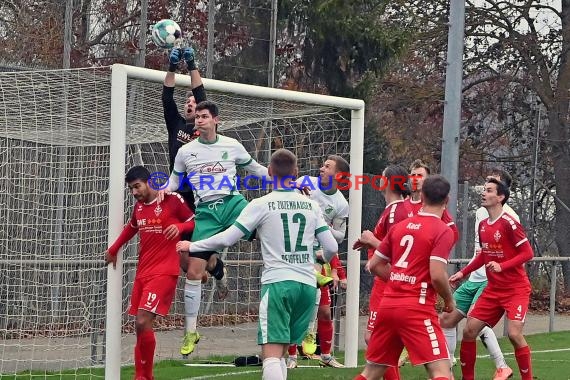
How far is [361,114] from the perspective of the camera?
12.3 meters

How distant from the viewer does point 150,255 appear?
32.2 feet

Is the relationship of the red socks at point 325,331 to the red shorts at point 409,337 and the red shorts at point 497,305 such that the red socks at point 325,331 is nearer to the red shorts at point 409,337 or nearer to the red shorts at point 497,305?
the red shorts at point 497,305

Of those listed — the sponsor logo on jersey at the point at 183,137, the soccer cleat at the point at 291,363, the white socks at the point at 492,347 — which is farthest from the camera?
the soccer cleat at the point at 291,363

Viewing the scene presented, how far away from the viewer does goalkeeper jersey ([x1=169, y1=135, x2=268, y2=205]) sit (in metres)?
9.62

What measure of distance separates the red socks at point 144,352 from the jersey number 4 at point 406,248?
2.85 metres

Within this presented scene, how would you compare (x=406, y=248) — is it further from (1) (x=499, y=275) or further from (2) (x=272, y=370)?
(1) (x=499, y=275)

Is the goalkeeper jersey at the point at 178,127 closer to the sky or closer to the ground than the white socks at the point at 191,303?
closer to the sky

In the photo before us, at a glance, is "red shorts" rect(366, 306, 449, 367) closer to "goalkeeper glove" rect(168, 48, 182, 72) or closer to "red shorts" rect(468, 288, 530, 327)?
"red shorts" rect(468, 288, 530, 327)

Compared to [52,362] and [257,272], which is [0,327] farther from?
[257,272]

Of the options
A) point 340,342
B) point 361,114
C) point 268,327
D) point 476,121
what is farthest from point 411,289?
point 476,121

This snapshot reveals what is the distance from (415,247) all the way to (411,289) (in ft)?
0.96

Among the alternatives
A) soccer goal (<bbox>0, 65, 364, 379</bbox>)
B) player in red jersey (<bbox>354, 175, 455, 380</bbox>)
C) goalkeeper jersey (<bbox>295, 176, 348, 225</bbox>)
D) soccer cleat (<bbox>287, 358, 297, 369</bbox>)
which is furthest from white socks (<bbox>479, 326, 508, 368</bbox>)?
player in red jersey (<bbox>354, 175, 455, 380</bbox>)

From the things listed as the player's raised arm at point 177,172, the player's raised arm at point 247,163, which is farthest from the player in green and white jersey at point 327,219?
the player's raised arm at point 177,172

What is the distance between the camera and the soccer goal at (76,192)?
408 inches
